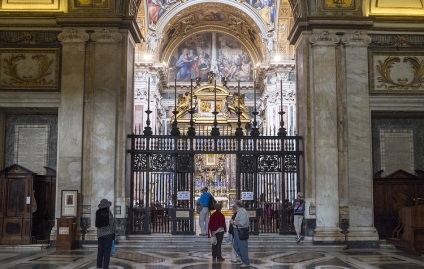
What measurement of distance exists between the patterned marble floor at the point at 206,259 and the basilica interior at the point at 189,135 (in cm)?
129

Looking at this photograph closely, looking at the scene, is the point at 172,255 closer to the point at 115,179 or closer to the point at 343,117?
the point at 115,179

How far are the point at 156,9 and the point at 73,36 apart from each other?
59.8 feet

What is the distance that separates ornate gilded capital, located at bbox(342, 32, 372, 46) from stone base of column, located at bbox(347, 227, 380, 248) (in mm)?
5769


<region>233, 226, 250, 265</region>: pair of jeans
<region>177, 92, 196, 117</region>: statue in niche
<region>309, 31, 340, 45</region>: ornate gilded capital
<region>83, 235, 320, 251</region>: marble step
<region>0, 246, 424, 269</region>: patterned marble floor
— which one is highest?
<region>177, 92, 196, 117</region>: statue in niche

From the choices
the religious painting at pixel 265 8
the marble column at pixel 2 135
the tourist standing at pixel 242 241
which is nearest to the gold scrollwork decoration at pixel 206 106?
the religious painting at pixel 265 8

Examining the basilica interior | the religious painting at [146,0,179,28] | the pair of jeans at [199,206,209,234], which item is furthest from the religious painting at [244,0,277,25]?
the pair of jeans at [199,206,209,234]

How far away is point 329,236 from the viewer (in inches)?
637

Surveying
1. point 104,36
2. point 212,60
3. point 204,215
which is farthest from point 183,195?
point 212,60

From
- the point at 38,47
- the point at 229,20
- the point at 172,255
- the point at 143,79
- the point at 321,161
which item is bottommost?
the point at 172,255

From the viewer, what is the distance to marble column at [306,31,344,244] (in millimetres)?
16422

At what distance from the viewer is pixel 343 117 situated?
55.5ft

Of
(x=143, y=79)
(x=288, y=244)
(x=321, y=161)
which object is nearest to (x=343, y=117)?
(x=321, y=161)

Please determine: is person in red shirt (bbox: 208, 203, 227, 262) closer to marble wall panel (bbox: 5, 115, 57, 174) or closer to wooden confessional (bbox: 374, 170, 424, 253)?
wooden confessional (bbox: 374, 170, 424, 253)

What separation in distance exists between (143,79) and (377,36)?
1834 cm
